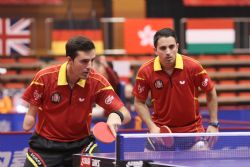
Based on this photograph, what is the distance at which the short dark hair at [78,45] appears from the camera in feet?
15.1

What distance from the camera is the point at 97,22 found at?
15.3 metres

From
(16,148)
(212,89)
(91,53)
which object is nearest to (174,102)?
(212,89)

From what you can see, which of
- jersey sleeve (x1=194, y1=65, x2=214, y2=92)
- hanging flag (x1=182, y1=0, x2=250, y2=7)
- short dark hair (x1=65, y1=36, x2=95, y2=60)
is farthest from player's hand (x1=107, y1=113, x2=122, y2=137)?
hanging flag (x1=182, y1=0, x2=250, y2=7)

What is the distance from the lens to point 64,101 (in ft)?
15.7

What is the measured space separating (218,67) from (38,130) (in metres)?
12.1

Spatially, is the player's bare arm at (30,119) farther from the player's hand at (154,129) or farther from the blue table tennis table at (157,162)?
the player's hand at (154,129)

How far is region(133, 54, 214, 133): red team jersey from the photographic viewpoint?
5434 millimetres

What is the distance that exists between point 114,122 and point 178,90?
106 cm

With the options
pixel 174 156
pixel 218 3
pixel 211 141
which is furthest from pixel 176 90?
pixel 218 3

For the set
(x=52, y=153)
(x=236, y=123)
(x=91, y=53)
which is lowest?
(x=236, y=123)

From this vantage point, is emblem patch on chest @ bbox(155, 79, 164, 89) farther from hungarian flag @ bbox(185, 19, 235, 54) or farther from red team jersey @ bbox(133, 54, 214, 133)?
hungarian flag @ bbox(185, 19, 235, 54)

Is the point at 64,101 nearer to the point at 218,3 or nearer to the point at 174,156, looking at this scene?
the point at 174,156

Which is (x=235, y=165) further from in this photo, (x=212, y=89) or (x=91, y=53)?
(x=212, y=89)

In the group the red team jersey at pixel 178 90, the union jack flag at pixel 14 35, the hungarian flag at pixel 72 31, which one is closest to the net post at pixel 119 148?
the red team jersey at pixel 178 90
